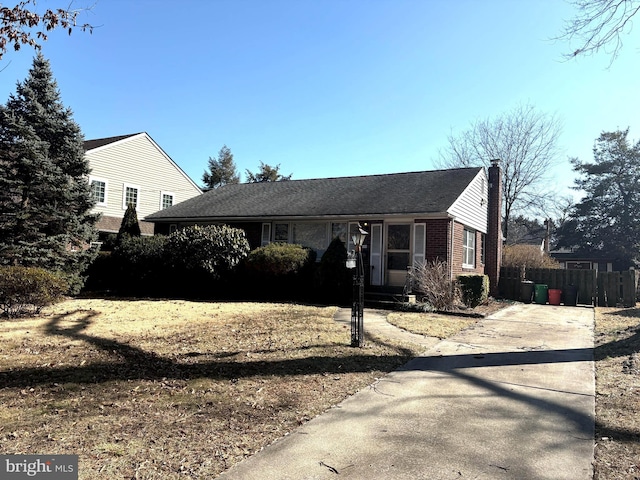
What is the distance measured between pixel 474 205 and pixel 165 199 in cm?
1948

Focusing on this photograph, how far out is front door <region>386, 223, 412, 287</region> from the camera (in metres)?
15.3

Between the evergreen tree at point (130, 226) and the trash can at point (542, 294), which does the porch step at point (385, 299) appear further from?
the evergreen tree at point (130, 226)

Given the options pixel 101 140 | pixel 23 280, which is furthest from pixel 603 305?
pixel 101 140

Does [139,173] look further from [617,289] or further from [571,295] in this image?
[617,289]

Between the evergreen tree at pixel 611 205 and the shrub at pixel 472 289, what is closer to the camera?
the shrub at pixel 472 289

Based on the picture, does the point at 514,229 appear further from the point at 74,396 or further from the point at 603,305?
the point at 74,396

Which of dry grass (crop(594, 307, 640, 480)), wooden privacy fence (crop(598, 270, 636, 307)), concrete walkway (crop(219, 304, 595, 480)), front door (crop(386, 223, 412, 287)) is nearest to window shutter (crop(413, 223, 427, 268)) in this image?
front door (crop(386, 223, 412, 287))

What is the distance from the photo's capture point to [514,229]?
50.8 m

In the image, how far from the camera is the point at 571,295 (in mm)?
17344

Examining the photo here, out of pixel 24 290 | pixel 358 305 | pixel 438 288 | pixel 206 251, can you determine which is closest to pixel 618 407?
pixel 358 305

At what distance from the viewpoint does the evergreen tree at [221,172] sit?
5394cm

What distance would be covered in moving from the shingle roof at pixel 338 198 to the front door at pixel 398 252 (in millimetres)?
871

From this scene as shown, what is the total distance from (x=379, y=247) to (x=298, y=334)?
789cm

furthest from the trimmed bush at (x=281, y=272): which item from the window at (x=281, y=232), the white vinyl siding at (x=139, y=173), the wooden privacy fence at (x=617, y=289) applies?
the white vinyl siding at (x=139, y=173)
